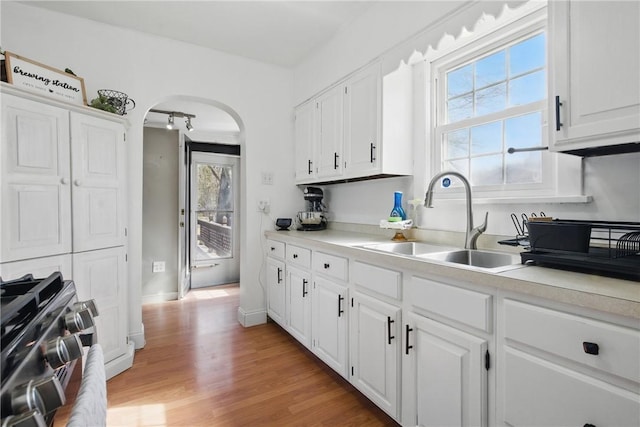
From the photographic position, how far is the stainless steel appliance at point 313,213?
9.50ft

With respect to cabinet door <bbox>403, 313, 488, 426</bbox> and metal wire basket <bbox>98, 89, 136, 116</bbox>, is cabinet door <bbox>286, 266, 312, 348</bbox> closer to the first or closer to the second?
cabinet door <bbox>403, 313, 488, 426</bbox>

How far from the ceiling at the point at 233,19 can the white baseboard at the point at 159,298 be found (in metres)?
2.99

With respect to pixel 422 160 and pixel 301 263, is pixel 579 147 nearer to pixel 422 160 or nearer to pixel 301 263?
pixel 422 160

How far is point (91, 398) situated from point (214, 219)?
4.35m

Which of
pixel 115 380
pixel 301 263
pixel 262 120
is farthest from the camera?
pixel 262 120

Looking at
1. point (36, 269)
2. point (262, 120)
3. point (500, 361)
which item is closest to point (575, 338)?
point (500, 361)

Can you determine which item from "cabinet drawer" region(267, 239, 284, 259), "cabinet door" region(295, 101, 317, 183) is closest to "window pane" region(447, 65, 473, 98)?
"cabinet door" region(295, 101, 317, 183)

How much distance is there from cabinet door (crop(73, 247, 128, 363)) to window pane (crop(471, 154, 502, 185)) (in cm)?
251

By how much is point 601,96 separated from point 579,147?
180 mm

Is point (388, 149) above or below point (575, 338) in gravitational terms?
above

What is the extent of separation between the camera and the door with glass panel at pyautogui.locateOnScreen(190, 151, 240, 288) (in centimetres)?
448

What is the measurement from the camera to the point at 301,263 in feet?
Result: 7.67

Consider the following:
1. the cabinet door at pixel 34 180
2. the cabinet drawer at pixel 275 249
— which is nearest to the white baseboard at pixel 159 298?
the cabinet drawer at pixel 275 249

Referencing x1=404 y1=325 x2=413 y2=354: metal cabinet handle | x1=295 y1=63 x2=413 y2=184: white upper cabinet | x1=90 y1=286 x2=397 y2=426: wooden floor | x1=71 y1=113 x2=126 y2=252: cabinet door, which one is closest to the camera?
x1=404 y1=325 x2=413 y2=354: metal cabinet handle
